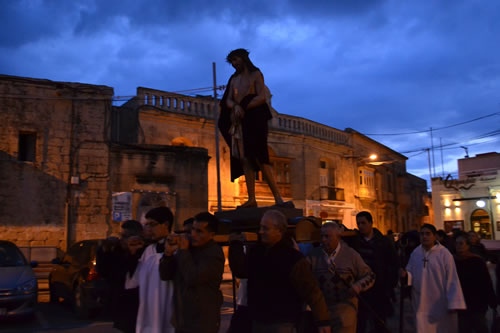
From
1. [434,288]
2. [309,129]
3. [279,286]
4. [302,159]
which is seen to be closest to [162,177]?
[302,159]

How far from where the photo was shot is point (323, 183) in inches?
1155

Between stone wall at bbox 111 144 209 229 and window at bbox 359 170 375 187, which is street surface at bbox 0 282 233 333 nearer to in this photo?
stone wall at bbox 111 144 209 229

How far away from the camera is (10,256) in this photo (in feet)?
30.5

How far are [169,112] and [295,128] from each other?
895 cm

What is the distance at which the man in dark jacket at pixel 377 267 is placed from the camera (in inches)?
219

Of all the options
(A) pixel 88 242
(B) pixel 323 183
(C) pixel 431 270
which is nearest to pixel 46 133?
(A) pixel 88 242

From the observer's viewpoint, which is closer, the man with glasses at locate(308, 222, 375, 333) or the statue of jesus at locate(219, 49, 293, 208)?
the man with glasses at locate(308, 222, 375, 333)

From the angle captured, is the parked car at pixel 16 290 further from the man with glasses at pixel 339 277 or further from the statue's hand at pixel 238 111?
the man with glasses at pixel 339 277

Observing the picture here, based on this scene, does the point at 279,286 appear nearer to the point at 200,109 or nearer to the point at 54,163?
the point at 54,163

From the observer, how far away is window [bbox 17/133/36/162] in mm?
16703

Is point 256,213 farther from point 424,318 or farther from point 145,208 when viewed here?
point 145,208

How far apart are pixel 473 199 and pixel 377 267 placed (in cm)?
3289

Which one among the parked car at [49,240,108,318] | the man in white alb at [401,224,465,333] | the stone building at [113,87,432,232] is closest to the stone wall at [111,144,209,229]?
the stone building at [113,87,432,232]

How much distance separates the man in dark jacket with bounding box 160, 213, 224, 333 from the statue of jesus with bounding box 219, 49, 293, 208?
6.71 feet
